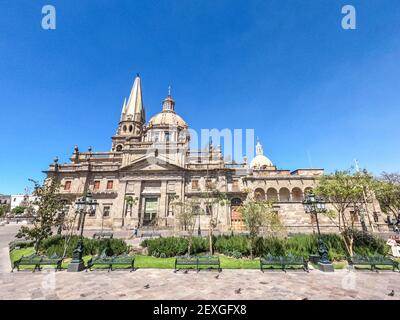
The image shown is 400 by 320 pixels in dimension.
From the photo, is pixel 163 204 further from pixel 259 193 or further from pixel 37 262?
pixel 37 262

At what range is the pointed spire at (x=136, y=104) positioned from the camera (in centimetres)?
4578

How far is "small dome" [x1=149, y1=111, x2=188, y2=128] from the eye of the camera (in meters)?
45.4

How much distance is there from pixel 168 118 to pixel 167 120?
908mm

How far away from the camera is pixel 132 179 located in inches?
1337

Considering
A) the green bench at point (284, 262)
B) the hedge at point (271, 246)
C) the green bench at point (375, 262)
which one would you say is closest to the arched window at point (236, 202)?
the hedge at point (271, 246)

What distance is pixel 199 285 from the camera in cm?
823

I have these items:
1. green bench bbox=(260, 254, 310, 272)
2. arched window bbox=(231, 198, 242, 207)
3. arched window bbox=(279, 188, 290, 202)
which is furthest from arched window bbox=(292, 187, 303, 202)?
green bench bbox=(260, 254, 310, 272)

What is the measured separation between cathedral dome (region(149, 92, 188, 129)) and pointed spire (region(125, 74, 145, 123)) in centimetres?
294

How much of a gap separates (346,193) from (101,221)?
3195cm

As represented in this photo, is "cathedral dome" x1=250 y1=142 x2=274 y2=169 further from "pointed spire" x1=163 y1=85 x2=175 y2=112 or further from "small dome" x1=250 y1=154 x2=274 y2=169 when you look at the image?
"pointed spire" x1=163 y1=85 x2=175 y2=112

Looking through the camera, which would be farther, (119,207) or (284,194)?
(284,194)

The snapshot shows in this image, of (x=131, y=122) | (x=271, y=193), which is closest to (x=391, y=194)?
(x=271, y=193)

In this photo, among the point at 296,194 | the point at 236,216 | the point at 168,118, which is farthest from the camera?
the point at 168,118
